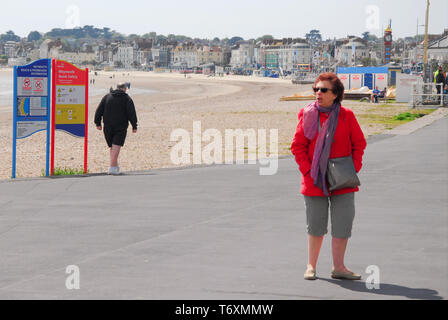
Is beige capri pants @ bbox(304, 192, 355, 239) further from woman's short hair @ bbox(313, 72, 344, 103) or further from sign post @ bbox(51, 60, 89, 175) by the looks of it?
sign post @ bbox(51, 60, 89, 175)

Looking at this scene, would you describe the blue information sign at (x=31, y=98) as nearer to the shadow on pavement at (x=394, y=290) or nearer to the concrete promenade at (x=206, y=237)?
the concrete promenade at (x=206, y=237)

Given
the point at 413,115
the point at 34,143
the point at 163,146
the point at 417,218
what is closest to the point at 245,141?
the point at 163,146

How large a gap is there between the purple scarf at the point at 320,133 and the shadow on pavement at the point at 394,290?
75 centimetres

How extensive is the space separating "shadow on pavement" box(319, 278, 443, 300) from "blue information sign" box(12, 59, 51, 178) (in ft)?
26.8

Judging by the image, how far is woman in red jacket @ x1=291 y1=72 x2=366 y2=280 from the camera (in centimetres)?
571

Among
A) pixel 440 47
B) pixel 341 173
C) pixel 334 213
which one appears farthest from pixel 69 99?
pixel 440 47

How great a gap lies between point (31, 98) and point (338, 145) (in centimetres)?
819

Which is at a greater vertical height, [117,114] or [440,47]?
[440,47]

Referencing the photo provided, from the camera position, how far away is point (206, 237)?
25.1 ft

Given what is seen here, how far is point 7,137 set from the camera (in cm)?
2548

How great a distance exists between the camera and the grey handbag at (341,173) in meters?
5.71

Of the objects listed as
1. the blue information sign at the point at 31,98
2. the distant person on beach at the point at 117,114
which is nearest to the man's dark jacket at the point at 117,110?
the distant person on beach at the point at 117,114

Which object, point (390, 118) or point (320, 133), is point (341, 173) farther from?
point (390, 118)

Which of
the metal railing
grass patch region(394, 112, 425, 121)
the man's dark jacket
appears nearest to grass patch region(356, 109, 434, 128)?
grass patch region(394, 112, 425, 121)
